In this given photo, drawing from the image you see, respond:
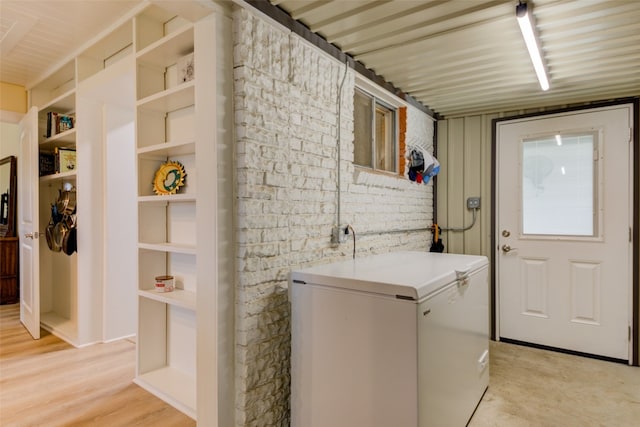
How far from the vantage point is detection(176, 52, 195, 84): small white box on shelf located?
7.52ft

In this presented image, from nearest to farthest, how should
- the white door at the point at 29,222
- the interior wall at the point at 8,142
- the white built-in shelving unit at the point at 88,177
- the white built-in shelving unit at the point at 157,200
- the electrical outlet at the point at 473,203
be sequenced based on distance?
1. the white built-in shelving unit at the point at 157,200
2. the white built-in shelving unit at the point at 88,177
3. the white door at the point at 29,222
4. the electrical outlet at the point at 473,203
5. the interior wall at the point at 8,142

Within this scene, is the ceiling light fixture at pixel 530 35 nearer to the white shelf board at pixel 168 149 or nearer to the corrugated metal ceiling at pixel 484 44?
the corrugated metal ceiling at pixel 484 44

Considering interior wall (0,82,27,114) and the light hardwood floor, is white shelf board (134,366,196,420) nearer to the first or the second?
the light hardwood floor

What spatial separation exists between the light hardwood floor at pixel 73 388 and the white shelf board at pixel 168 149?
1618 mm

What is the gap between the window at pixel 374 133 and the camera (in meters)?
2.93

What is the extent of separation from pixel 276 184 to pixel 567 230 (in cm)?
297

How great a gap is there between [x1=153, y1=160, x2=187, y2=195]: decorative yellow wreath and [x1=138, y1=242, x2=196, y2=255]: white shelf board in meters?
0.36

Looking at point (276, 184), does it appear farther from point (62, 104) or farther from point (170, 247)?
point (62, 104)

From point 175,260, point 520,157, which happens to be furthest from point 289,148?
point 520,157

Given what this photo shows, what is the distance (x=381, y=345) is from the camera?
167cm

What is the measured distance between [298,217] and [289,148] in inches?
16.0

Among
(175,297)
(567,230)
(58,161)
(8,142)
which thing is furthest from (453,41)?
(8,142)

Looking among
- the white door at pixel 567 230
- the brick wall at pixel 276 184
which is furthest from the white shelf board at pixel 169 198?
the white door at pixel 567 230

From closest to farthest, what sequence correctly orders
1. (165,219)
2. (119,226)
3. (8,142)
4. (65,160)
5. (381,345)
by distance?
(381,345), (165,219), (119,226), (65,160), (8,142)
